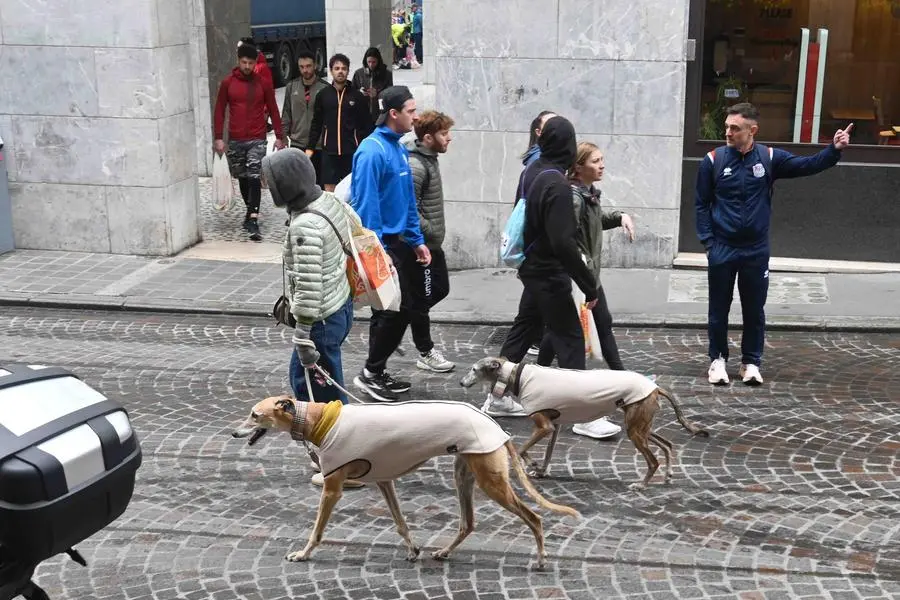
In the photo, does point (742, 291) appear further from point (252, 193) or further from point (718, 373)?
point (252, 193)

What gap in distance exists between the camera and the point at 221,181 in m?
13.1

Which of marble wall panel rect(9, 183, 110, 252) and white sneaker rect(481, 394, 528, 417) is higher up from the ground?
marble wall panel rect(9, 183, 110, 252)

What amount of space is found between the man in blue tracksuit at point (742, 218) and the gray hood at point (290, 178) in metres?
3.12

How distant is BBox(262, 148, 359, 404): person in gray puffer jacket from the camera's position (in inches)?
246

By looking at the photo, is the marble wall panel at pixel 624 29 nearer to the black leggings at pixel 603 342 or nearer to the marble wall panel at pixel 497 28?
the marble wall panel at pixel 497 28

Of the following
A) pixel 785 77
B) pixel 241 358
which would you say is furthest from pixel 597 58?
pixel 241 358

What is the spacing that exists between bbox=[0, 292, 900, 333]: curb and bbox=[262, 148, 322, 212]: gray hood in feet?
12.3

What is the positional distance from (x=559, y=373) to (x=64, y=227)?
7776 millimetres

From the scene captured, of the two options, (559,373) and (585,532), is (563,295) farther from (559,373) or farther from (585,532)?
(585,532)

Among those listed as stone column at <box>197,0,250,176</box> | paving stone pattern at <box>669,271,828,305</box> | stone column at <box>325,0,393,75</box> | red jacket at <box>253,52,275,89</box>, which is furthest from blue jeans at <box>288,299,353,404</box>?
stone column at <box>325,0,393,75</box>

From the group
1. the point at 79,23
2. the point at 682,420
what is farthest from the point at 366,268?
the point at 79,23

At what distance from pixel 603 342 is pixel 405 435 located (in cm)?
261

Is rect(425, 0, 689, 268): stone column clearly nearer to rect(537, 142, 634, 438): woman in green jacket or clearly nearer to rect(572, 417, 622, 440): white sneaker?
rect(537, 142, 634, 438): woman in green jacket

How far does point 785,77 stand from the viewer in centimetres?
1168
